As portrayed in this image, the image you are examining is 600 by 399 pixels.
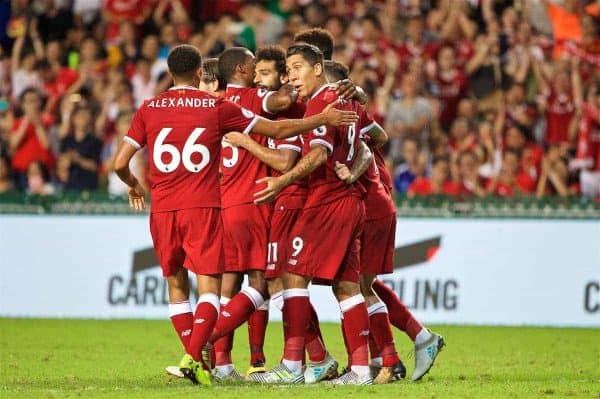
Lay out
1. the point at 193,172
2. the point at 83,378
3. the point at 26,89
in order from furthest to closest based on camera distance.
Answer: the point at 26,89
the point at 83,378
the point at 193,172

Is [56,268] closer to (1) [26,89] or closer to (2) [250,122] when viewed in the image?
(1) [26,89]

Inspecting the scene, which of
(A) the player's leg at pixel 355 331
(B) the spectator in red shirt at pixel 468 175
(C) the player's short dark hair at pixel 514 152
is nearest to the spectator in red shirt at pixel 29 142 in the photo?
(B) the spectator in red shirt at pixel 468 175

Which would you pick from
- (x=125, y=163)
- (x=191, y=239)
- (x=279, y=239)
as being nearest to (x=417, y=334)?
(x=279, y=239)

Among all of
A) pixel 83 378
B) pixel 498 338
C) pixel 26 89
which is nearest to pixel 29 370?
pixel 83 378

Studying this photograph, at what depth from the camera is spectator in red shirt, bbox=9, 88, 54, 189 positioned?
18.0 metres

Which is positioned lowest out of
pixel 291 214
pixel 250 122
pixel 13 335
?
pixel 13 335

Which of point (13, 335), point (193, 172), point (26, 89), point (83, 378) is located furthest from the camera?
point (26, 89)

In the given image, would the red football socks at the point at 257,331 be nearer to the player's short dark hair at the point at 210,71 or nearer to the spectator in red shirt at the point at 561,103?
the player's short dark hair at the point at 210,71

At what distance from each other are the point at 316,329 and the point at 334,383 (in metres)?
0.72

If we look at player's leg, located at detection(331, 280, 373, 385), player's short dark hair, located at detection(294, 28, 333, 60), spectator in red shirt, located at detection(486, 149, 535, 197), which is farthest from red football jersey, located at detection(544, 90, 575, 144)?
player's leg, located at detection(331, 280, 373, 385)

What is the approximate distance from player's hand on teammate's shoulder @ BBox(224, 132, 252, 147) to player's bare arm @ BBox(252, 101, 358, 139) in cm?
22

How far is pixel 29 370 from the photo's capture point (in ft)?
35.2

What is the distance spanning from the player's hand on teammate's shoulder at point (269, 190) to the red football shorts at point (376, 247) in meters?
0.98

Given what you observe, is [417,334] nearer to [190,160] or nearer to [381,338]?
[381,338]
